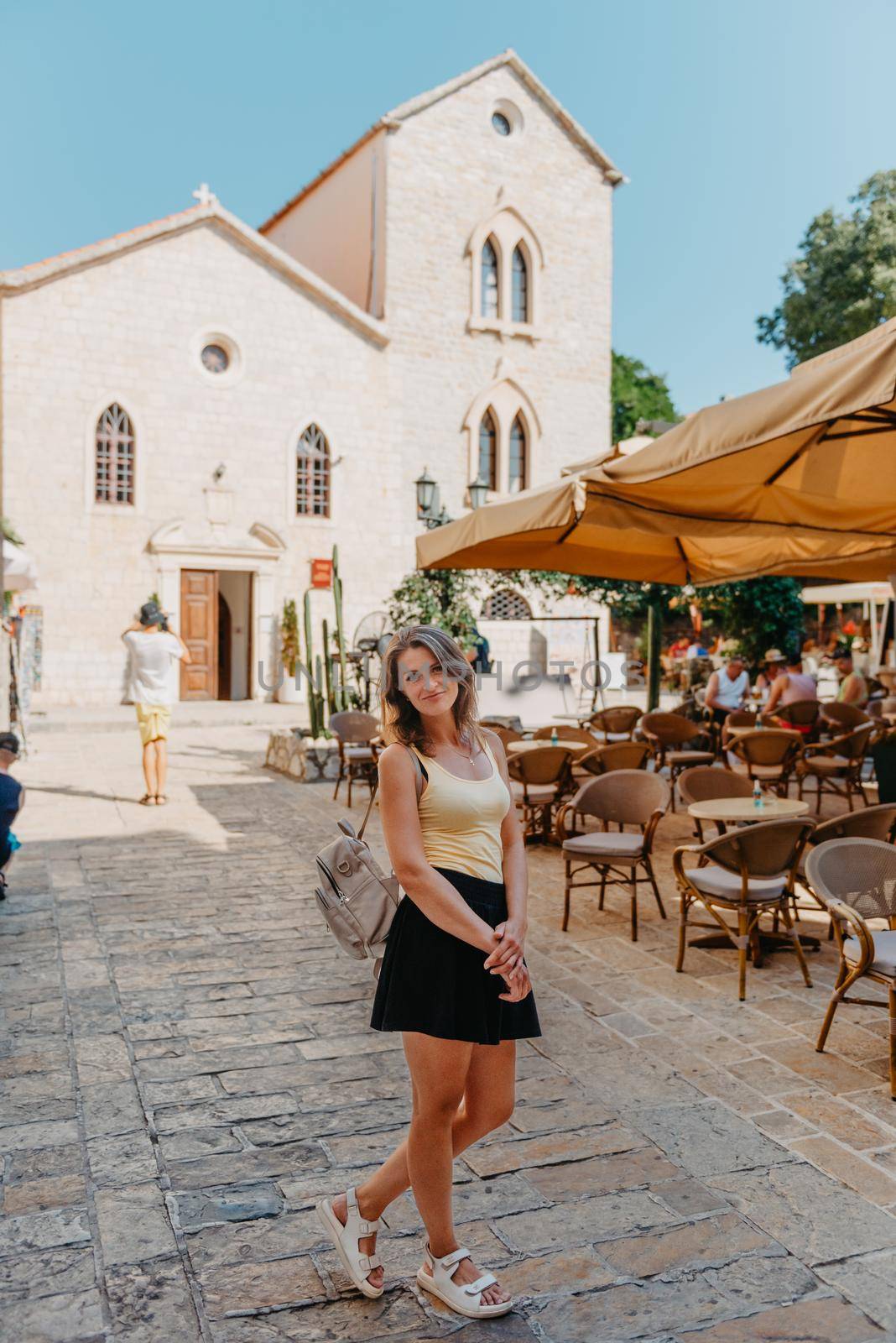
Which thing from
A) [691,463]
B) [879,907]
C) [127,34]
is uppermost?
[127,34]

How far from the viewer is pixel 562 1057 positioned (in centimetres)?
393

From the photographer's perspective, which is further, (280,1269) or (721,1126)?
(721,1126)

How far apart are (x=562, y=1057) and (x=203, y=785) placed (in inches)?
292

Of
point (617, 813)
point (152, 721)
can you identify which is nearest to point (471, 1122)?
point (617, 813)

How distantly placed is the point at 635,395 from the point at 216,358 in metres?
21.4

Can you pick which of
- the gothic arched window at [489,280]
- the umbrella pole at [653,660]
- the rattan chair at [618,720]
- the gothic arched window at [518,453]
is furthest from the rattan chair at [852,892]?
the gothic arched window at [489,280]

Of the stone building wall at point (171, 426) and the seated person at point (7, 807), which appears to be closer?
the seated person at point (7, 807)

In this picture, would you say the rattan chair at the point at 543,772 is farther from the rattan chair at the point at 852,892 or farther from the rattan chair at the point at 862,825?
the rattan chair at the point at 852,892

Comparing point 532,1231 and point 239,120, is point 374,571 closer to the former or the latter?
point 239,120

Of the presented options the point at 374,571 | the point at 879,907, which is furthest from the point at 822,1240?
the point at 374,571

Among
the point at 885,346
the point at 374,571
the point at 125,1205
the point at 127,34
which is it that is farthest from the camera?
the point at 374,571

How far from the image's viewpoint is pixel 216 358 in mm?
20484

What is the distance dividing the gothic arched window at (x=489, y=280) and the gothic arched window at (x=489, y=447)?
2224 millimetres

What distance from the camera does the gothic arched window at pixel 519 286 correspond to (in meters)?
23.3
